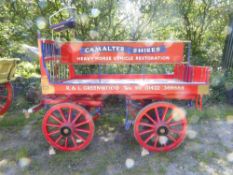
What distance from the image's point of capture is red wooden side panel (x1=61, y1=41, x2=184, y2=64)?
398cm

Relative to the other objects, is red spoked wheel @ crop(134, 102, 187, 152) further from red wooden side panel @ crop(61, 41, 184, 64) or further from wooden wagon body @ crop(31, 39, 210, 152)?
red wooden side panel @ crop(61, 41, 184, 64)

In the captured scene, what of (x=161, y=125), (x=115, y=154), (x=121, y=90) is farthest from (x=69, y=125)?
(x=161, y=125)

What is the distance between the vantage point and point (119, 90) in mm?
3707

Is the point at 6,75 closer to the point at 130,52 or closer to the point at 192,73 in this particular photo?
the point at 130,52

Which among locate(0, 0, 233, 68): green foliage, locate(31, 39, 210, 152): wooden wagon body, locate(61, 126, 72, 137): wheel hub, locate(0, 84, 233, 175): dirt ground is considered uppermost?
locate(0, 0, 233, 68): green foliage

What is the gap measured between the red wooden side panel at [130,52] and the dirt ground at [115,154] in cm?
140

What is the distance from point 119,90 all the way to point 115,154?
1005mm

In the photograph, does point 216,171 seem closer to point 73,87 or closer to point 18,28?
point 73,87

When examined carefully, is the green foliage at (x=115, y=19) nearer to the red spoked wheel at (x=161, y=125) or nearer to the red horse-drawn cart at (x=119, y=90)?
the red horse-drawn cart at (x=119, y=90)

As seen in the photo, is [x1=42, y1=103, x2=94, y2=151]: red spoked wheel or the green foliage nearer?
[x1=42, y1=103, x2=94, y2=151]: red spoked wheel

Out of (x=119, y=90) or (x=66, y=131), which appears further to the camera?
(x=66, y=131)

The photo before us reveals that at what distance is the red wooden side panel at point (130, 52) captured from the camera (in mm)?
3977

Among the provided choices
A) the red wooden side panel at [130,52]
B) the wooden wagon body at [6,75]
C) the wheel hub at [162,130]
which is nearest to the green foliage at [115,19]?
the wooden wagon body at [6,75]

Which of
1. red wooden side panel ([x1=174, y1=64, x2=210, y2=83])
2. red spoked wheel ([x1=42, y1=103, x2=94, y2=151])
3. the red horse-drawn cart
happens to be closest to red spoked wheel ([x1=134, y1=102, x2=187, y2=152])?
the red horse-drawn cart
